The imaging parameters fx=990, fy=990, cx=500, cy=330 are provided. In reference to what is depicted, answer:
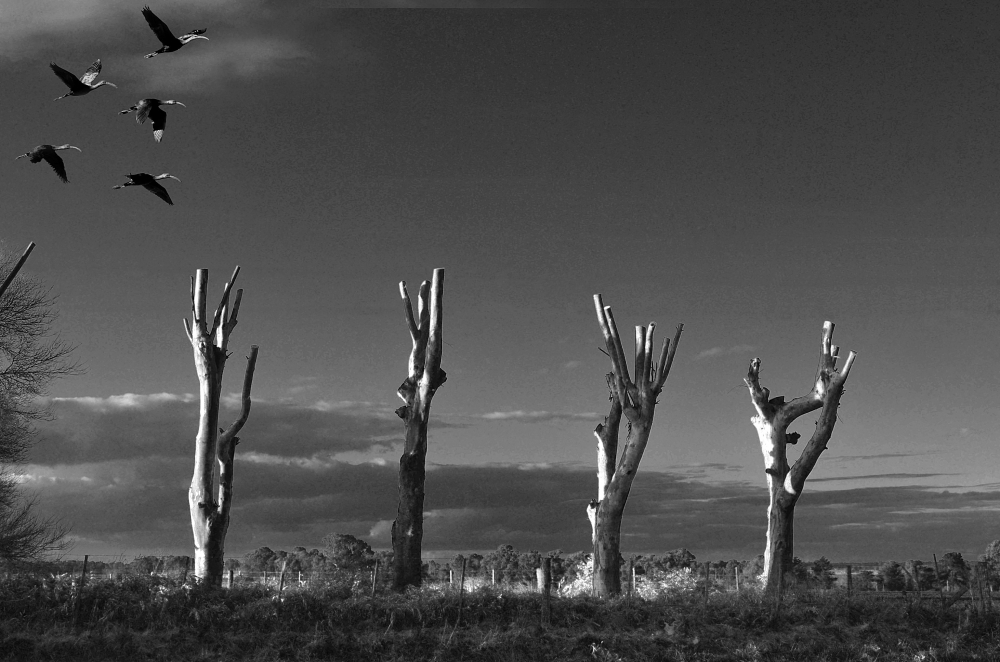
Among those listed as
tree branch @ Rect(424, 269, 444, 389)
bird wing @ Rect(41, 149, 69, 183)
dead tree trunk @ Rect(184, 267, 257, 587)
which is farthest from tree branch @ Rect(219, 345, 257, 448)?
bird wing @ Rect(41, 149, 69, 183)

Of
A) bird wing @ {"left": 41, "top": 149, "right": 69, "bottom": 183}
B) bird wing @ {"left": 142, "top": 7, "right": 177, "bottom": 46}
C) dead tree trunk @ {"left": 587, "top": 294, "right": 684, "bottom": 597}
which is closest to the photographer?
bird wing @ {"left": 142, "top": 7, "right": 177, "bottom": 46}

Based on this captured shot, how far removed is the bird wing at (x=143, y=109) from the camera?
15.6 meters

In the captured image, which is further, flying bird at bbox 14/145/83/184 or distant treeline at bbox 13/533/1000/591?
distant treeline at bbox 13/533/1000/591

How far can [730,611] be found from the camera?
23.6m

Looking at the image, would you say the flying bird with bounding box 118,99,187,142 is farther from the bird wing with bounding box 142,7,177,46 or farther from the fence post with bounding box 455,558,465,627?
the fence post with bounding box 455,558,465,627

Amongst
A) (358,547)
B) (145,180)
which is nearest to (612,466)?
(145,180)

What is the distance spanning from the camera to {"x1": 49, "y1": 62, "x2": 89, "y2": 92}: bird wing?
49.8ft

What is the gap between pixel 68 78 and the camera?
15250 millimetres

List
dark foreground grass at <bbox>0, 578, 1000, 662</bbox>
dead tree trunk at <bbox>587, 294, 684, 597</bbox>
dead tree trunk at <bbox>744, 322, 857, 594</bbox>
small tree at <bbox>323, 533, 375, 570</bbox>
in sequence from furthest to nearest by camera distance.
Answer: small tree at <bbox>323, 533, 375, 570</bbox> → dead tree trunk at <bbox>744, 322, 857, 594</bbox> → dead tree trunk at <bbox>587, 294, 684, 597</bbox> → dark foreground grass at <bbox>0, 578, 1000, 662</bbox>

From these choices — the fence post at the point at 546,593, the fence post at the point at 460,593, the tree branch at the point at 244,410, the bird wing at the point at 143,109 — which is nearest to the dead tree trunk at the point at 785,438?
the fence post at the point at 546,593

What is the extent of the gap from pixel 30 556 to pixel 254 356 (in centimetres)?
967

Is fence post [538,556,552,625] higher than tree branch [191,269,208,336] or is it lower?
lower

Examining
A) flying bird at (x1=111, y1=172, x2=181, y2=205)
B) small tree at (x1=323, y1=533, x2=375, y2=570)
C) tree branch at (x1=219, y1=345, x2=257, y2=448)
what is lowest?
small tree at (x1=323, y1=533, x2=375, y2=570)

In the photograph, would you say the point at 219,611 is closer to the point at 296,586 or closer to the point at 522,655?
the point at 296,586
